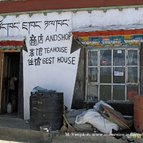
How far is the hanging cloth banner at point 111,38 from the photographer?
31.8ft

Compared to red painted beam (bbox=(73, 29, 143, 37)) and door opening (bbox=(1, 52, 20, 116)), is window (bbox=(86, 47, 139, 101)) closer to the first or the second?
red painted beam (bbox=(73, 29, 143, 37))

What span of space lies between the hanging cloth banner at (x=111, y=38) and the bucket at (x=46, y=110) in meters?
1.88

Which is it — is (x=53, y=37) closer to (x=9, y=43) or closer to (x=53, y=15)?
(x=53, y=15)

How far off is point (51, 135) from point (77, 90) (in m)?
2.17

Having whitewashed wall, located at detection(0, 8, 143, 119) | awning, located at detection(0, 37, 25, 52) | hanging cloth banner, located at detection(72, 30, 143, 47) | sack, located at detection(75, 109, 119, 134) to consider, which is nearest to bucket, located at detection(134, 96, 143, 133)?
sack, located at detection(75, 109, 119, 134)

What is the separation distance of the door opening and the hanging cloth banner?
327cm

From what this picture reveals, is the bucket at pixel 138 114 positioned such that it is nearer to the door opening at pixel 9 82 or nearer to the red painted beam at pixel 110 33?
the red painted beam at pixel 110 33

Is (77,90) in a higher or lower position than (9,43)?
lower

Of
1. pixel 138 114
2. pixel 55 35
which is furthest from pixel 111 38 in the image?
pixel 138 114

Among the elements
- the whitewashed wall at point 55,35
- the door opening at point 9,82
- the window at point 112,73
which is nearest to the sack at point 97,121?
the window at point 112,73

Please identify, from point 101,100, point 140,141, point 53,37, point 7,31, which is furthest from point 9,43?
point 140,141

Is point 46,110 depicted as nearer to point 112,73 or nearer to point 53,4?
point 112,73

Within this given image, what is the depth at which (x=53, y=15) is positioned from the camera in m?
10.8

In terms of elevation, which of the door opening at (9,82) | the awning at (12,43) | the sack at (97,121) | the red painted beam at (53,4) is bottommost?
the sack at (97,121)
